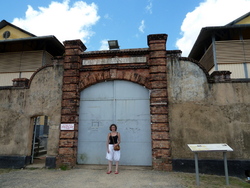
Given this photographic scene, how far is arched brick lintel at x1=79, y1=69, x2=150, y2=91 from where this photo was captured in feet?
24.0

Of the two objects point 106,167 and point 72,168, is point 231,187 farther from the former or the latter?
point 72,168

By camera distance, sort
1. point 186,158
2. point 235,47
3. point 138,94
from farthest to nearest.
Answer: point 235,47 → point 138,94 → point 186,158

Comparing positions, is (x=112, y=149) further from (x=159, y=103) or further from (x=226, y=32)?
(x=226, y=32)

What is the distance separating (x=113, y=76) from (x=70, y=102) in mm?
2043

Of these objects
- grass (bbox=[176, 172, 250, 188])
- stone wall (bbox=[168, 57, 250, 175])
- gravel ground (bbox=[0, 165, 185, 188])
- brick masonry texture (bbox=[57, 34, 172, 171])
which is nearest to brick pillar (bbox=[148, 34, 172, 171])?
brick masonry texture (bbox=[57, 34, 172, 171])

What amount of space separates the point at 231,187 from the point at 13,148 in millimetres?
7814

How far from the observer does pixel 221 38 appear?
10430mm

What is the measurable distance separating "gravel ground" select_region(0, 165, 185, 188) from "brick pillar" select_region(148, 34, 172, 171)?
536 mm

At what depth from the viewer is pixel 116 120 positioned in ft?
24.1

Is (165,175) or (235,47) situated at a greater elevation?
(235,47)

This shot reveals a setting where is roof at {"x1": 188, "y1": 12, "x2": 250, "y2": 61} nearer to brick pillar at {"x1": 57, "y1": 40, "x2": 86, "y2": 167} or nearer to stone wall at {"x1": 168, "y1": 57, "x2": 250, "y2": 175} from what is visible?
stone wall at {"x1": 168, "y1": 57, "x2": 250, "y2": 175}

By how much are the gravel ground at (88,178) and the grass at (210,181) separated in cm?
24

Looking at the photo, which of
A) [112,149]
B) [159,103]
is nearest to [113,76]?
[159,103]

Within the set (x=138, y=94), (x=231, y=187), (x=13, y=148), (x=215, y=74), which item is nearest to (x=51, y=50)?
(x=13, y=148)
